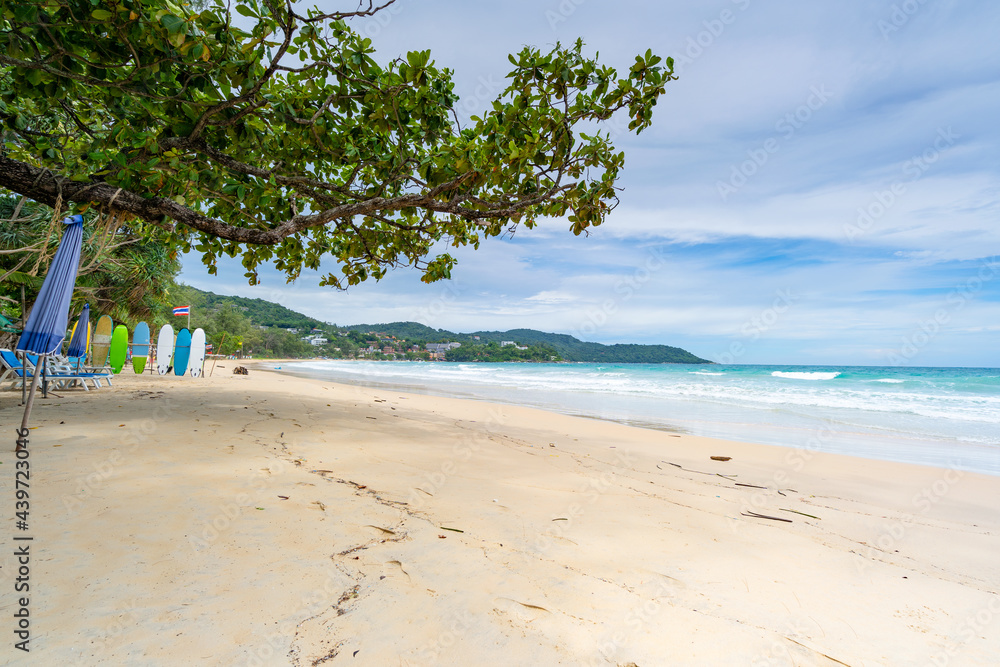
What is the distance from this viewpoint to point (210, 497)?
275 centimetres

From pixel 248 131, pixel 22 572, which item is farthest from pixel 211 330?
pixel 22 572

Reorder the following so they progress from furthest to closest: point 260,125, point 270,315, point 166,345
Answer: point 270,315 < point 166,345 < point 260,125

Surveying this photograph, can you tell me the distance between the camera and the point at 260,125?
4.67 m

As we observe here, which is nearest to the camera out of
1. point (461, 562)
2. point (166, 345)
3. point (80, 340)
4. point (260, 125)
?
point (461, 562)

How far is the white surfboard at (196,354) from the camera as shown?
14.3 meters

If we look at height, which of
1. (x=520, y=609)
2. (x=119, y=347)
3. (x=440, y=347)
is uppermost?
(x=440, y=347)

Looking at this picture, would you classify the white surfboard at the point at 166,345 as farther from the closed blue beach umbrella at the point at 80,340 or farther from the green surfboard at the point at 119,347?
the closed blue beach umbrella at the point at 80,340

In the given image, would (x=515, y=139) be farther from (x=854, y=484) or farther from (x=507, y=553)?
(x=854, y=484)

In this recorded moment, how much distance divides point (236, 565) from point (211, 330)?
57.6 meters

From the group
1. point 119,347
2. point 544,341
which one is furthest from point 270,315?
point 119,347

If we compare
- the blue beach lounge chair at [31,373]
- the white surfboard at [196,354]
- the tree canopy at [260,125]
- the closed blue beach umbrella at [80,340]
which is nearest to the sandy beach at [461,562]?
the tree canopy at [260,125]

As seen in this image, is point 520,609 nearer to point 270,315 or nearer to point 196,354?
point 196,354

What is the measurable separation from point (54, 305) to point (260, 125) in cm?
280

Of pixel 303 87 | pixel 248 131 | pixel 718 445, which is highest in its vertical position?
pixel 303 87
